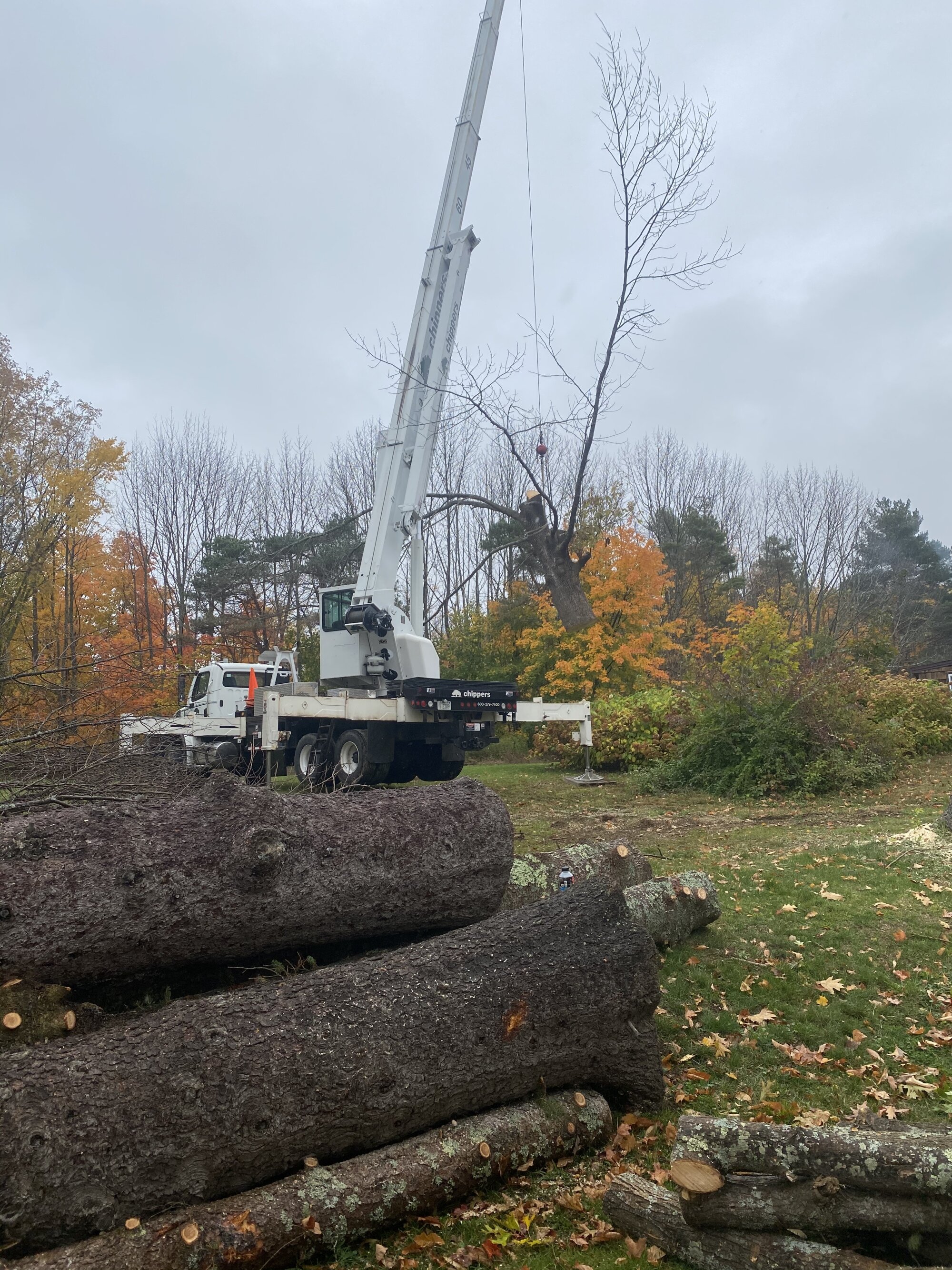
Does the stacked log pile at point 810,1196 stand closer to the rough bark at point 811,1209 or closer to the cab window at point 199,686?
the rough bark at point 811,1209

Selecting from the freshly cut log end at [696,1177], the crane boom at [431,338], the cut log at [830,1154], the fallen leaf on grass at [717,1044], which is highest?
the crane boom at [431,338]

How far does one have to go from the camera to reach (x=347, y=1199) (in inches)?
123

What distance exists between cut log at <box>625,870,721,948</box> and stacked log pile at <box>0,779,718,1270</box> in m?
1.41

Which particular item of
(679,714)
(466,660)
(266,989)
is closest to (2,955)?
(266,989)

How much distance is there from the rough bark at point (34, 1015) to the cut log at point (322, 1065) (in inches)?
14.4

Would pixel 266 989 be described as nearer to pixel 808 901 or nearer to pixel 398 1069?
pixel 398 1069

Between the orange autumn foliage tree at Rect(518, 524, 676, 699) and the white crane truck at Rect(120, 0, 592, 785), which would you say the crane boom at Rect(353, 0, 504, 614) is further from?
the orange autumn foliage tree at Rect(518, 524, 676, 699)

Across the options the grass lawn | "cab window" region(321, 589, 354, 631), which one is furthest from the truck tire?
the grass lawn

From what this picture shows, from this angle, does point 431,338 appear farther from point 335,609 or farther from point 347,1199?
point 347,1199

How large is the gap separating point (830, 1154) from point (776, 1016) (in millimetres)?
2271

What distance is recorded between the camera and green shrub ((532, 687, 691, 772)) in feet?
52.3

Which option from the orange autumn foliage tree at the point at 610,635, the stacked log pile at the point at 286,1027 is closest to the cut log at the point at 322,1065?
the stacked log pile at the point at 286,1027

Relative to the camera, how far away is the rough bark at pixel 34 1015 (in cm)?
347

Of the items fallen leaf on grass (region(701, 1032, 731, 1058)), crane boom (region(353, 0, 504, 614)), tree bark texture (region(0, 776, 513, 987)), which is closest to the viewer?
tree bark texture (region(0, 776, 513, 987))
